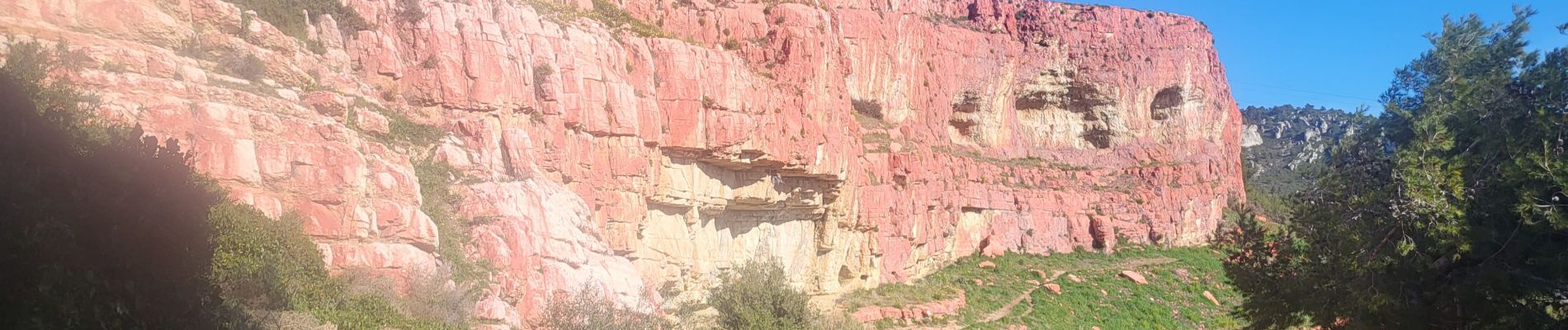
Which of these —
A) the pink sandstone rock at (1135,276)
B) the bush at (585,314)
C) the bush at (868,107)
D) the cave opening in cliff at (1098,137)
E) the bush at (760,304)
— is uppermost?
the bush at (868,107)

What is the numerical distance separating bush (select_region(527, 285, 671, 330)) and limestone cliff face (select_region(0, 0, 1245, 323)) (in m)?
0.32

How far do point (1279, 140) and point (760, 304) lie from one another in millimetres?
117095

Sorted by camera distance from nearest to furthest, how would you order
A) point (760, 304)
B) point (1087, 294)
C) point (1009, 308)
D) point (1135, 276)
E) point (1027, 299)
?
point (760, 304) < point (1009, 308) < point (1027, 299) < point (1087, 294) < point (1135, 276)

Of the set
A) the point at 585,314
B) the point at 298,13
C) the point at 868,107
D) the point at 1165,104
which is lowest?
the point at 585,314

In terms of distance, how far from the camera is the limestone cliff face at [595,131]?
44.0ft

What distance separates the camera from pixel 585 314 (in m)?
15.5

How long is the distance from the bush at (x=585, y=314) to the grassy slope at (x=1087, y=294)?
53.1ft

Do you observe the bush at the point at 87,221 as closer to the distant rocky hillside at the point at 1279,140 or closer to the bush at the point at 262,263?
the bush at the point at 262,263

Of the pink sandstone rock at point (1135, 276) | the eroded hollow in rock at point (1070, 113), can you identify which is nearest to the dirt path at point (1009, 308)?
the pink sandstone rock at point (1135, 276)

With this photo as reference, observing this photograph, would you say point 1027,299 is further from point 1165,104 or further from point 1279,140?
point 1279,140

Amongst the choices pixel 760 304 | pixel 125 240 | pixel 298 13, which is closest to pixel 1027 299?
pixel 760 304

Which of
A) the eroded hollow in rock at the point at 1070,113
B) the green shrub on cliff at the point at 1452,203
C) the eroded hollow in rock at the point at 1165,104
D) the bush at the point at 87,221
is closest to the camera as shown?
the bush at the point at 87,221

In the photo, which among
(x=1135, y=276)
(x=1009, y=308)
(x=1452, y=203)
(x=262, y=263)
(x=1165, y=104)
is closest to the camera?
(x=262, y=263)

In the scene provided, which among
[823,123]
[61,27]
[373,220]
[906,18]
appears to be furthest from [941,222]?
[61,27]
